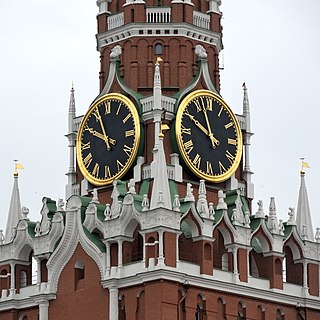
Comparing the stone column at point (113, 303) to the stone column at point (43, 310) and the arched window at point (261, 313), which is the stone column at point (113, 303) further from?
the arched window at point (261, 313)

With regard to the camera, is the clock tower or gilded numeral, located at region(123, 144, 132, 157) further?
gilded numeral, located at region(123, 144, 132, 157)

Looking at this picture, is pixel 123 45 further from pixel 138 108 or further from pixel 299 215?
pixel 299 215

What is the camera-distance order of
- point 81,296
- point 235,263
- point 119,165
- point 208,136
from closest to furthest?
Answer: point 235,263, point 81,296, point 119,165, point 208,136

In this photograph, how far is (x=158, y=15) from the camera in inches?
2704

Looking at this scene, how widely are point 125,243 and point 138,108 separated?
554 cm

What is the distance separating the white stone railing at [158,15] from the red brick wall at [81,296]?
30.4 feet

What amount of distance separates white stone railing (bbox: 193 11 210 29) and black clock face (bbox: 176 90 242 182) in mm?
3012

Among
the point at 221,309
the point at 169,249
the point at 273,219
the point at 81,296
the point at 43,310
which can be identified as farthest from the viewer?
the point at 273,219

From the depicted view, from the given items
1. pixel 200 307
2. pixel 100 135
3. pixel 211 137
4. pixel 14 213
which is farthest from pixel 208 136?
pixel 14 213

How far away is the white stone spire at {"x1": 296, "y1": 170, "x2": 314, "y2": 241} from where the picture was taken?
68412 millimetres

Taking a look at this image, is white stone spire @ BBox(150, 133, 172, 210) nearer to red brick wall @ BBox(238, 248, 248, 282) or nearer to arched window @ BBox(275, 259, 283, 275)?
red brick wall @ BBox(238, 248, 248, 282)

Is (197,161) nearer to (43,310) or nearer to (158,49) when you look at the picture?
(158,49)

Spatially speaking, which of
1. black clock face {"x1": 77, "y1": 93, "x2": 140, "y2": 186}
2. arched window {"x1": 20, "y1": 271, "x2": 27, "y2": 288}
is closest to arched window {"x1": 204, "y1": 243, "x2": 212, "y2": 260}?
black clock face {"x1": 77, "y1": 93, "x2": 140, "y2": 186}

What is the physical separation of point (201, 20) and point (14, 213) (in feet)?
33.1
